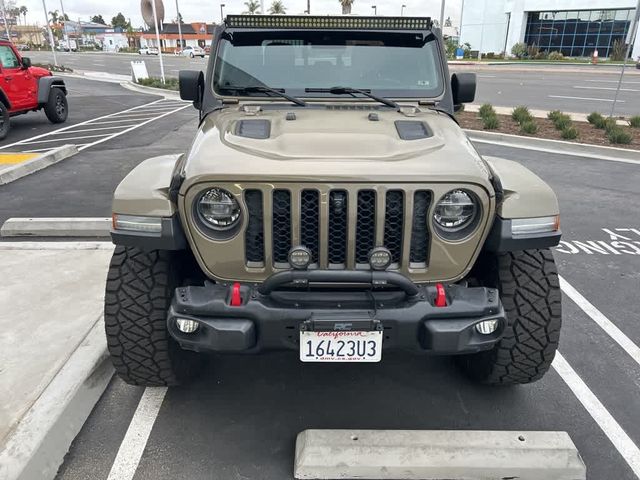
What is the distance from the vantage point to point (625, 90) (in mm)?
20688

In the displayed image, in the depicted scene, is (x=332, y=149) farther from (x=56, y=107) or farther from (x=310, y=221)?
(x=56, y=107)

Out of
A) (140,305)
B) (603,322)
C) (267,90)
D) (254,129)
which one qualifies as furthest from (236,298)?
A: (603,322)

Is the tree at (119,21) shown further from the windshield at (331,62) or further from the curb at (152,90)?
the windshield at (331,62)

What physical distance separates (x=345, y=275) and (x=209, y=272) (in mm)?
665

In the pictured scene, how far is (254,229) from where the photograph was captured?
245 cm

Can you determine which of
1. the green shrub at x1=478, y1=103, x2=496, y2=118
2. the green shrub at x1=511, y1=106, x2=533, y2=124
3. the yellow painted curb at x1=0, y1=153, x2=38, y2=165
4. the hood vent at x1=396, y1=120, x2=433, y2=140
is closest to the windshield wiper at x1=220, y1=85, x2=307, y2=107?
the hood vent at x1=396, y1=120, x2=433, y2=140

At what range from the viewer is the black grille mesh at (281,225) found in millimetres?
2406

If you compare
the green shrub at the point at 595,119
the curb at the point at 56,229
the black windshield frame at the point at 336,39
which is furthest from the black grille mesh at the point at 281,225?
the green shrub at the point at 595,119

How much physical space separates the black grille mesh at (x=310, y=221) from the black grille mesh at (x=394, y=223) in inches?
12.4

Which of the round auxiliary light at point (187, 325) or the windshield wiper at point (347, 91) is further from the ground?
the windshield wiper at point (347, 91)

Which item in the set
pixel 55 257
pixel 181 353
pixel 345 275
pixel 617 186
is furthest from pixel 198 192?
pixel 617 186

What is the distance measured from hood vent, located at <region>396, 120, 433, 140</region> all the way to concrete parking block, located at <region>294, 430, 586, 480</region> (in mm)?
1547

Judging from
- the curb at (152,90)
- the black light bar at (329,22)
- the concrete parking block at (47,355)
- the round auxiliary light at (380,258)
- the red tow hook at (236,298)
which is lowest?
the curb at (152,90)

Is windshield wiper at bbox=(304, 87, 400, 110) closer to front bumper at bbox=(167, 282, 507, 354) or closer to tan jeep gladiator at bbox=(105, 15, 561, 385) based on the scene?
tan jeep gladiator at bbox=(105, 15, 561, 385)
